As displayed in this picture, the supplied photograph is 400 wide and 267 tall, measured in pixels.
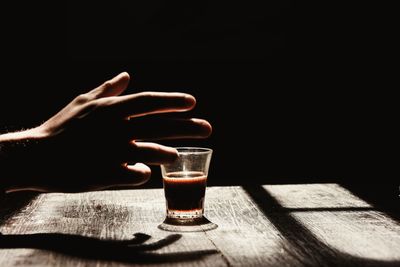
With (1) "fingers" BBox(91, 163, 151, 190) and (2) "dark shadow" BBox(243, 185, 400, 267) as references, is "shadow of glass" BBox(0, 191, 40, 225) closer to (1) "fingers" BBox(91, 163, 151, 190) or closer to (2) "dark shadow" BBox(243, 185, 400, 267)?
(1) "fingers" BBox(91, 163, 151, 190)

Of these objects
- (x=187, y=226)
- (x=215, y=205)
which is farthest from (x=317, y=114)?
(x=187, y=226)

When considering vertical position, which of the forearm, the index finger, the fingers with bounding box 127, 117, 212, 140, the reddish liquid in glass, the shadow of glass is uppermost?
the index finger

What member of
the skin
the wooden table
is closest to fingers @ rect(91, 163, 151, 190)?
the skin

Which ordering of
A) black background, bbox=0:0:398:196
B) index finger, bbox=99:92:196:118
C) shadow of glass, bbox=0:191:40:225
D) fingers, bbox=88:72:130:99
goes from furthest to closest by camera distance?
black background, bbox=0:0:398:196 < shadow of glass, bbox=0:191:40:225 < fingers, bbox=88:72:130:99 < index finger, bbox=99:92:196:118

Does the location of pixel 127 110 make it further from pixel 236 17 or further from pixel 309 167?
pixel 309 167

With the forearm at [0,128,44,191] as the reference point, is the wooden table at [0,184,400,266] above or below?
below

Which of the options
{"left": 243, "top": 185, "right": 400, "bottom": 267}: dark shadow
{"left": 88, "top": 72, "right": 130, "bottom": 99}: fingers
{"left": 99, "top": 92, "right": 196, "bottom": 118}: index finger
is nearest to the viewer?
{"left": 243, "top": 185, "right": 400, "bottom": 267}: dark shadow

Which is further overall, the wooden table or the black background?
the black background

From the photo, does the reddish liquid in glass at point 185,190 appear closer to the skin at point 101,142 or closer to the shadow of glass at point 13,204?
the skin at point 101,142
